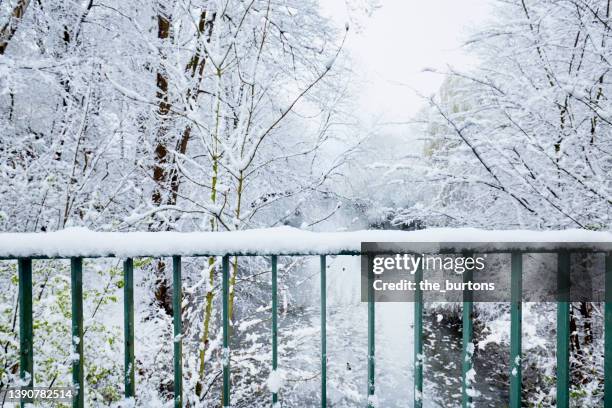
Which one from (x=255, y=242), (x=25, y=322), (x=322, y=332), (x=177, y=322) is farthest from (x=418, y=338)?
(x=25, y=322)

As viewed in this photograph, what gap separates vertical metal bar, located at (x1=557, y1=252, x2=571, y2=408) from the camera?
5.92ft

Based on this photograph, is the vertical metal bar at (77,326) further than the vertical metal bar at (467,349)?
No

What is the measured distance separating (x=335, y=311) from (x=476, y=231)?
11175 millimetres

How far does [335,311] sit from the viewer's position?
12.5 meters

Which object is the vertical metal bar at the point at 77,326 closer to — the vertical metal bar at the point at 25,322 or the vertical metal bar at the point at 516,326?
the vertical metal bar at the point at 25,322

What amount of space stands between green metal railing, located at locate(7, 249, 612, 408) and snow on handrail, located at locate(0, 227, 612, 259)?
57 mm

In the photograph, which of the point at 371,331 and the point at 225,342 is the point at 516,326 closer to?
the point at 371,331

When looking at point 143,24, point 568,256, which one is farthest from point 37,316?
point 143,24

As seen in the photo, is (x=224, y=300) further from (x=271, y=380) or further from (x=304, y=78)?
(x=304, y=78)

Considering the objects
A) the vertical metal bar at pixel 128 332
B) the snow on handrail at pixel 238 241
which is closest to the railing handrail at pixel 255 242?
the snow on handrail at pixel 238 241

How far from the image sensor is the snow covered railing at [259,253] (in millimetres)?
1601

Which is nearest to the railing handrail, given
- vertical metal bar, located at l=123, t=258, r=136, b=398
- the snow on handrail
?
the snow on handrail

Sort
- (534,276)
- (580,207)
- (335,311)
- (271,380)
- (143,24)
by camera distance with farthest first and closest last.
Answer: (335,311) → (143,24) → (534,276) → (580,207) → (271,380)

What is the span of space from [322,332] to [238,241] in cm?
56
